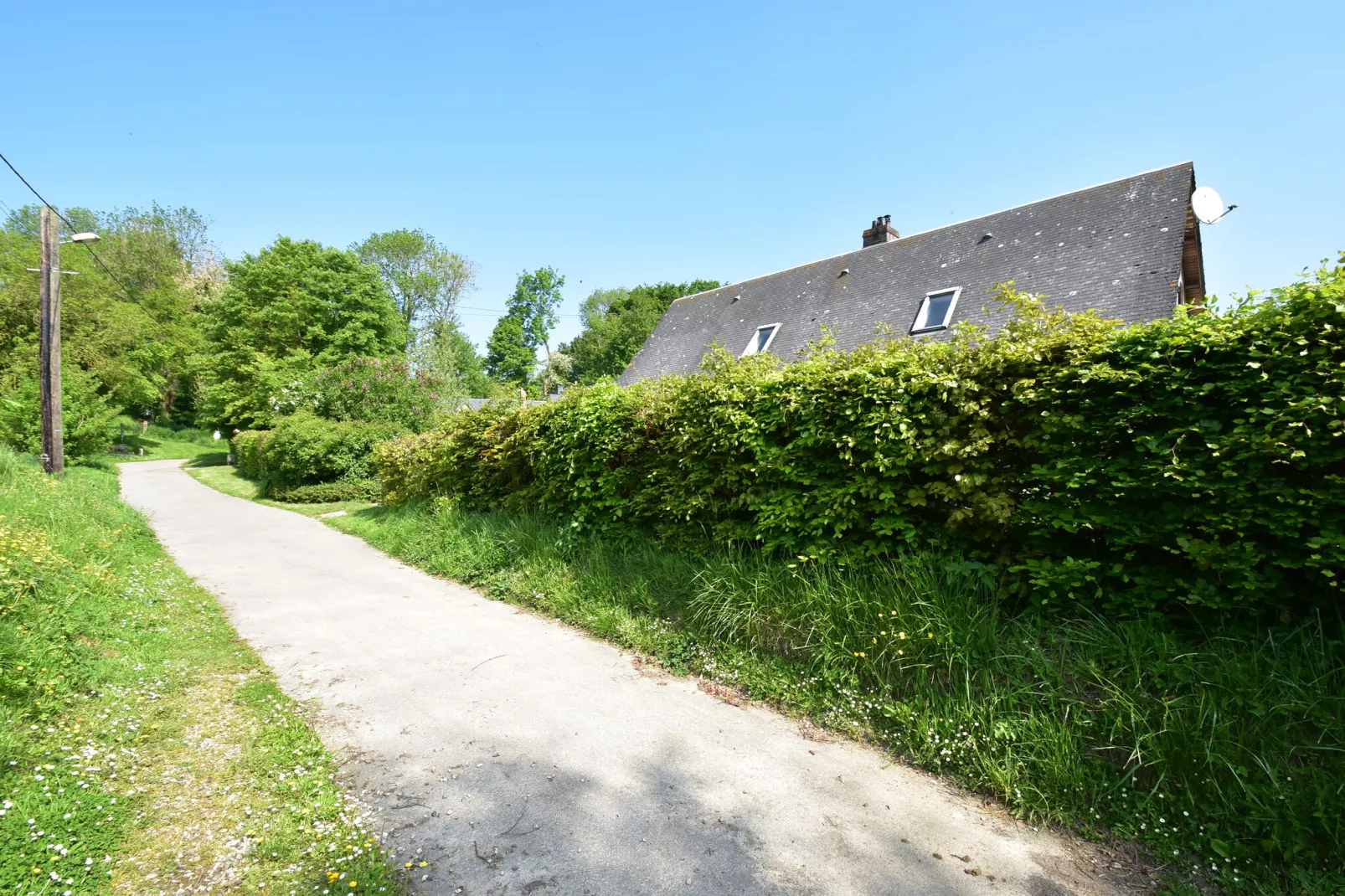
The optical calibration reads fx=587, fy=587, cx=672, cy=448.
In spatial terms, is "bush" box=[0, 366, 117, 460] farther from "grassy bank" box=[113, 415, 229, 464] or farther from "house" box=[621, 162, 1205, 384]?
"house" box=[621, 162, 1205, 384]

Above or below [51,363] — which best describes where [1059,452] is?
below

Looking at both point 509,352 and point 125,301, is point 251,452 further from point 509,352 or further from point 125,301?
point 509,352

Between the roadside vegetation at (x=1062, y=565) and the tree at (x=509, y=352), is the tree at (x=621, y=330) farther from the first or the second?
the roadside vegetation at (x=1062, y=565)

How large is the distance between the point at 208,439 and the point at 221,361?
62.5 feet

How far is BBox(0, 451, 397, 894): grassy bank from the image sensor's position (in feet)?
7.74

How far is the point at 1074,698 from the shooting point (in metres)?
3.08

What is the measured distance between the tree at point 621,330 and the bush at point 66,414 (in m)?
31.1

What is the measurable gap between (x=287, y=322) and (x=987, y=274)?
3263cm

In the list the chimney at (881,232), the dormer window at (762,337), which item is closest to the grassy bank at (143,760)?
the dormer window at (762,337)

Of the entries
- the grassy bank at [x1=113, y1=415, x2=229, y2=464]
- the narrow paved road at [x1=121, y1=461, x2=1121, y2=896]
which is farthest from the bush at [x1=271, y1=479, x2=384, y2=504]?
→ the grassy bank at [x1=113, y1=415, x2=229, y2=464]

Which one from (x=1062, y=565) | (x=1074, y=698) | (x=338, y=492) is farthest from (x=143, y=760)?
(x=338, y=492)

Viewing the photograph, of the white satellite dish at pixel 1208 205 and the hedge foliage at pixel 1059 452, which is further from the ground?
the white satellite dish at pixel 1208 205

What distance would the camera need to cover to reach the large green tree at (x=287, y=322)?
1201 inches

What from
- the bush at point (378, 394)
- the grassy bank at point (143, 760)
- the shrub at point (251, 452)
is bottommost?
the grassy bank at point (143, 760)
